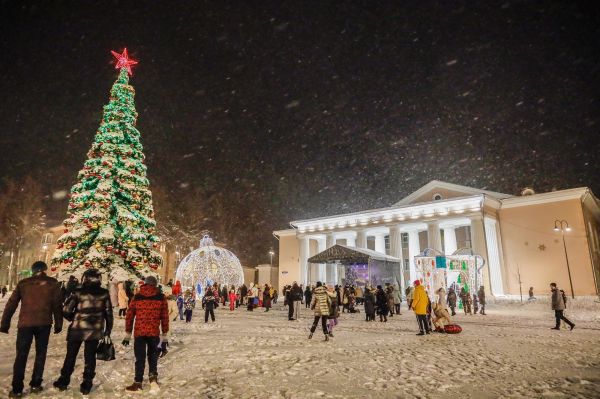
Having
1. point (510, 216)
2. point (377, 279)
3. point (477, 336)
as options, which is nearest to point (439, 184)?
point (510, 216)

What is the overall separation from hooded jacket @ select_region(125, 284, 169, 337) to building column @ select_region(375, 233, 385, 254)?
34899 millimetres

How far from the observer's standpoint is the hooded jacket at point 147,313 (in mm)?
5145

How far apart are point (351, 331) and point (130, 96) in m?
18.8

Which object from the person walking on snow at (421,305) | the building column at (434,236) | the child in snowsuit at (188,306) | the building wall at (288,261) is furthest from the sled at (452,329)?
the building wall at (288,261)

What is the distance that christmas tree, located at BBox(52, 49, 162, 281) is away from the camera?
746 inches

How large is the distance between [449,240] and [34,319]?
3507 cm

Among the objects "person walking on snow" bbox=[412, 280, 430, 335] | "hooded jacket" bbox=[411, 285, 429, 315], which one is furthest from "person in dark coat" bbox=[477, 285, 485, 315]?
"hooded jacket" bbox=[411, 285, 429, 315]

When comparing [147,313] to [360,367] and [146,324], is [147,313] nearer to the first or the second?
[146,324]

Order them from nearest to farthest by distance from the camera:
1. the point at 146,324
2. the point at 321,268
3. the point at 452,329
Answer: the point at 146,324 → the point at 452,329 → the point at 321,268

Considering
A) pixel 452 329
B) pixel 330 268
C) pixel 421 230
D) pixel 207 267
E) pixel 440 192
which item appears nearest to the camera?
pixel 452 329

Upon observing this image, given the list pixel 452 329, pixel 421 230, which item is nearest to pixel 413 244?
pixel 421 230

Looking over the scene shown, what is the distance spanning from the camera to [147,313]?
5215 mm

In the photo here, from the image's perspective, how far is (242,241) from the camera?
52.1 meters

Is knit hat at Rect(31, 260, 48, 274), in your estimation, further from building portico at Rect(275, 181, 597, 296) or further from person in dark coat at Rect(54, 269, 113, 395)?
building portico at Rect(275, 181, 597, 296)
